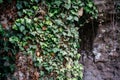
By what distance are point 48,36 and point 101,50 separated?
4.78 ft

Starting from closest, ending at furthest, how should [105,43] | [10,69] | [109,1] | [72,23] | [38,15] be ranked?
[10,69], [38,15], [72,23], [109,1], [105,43]

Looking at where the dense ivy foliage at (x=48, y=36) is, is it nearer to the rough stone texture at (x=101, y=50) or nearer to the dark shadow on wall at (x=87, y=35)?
the dark shadow on wall at (x=87, y=35)

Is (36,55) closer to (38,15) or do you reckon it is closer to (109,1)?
(38,15)

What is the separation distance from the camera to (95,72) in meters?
4.40

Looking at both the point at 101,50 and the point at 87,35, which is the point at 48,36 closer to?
the point at 87,35

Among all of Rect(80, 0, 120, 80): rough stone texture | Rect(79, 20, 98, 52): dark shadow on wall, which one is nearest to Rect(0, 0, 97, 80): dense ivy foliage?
Rect(79, 20, 98, 52): dark shadow on wall

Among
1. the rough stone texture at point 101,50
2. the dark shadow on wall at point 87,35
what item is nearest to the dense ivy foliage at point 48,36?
the dark shadow on wall at point 87,35

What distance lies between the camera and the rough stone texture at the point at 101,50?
168 inches

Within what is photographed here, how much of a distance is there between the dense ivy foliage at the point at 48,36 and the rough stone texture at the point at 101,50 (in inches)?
33.7

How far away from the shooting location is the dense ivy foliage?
9.95 feet

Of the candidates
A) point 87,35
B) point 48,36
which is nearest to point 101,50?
point 87,35

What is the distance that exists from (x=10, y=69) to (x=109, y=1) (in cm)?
196

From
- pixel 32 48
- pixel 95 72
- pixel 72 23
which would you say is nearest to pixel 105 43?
pixel 95 72

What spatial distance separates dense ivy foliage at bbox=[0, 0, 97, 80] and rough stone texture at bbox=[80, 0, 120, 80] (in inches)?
33.7
